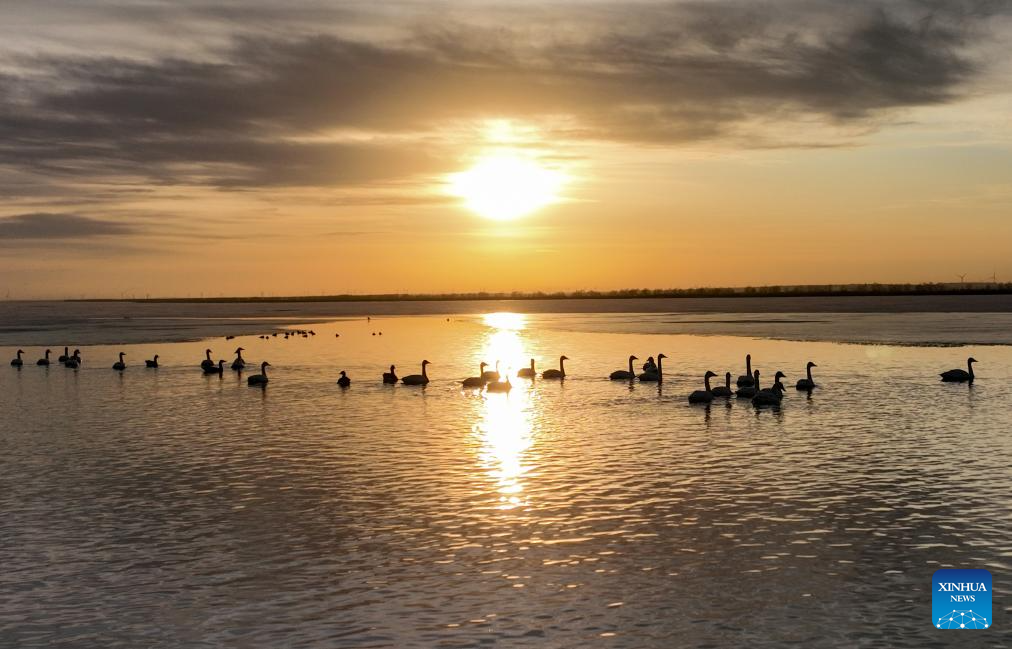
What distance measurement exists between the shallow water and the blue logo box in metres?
0.17

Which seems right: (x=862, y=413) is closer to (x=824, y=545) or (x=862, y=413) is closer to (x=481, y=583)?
(x=824, y=545)

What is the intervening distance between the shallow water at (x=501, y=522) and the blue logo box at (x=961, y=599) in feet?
0.57

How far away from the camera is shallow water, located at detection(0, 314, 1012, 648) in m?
11.1

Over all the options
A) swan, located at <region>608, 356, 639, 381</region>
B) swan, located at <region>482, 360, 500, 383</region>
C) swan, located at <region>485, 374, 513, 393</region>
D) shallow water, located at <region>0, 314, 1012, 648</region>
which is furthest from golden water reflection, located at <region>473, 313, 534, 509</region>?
swan, located at <region>608, 356, 639, 381</region>

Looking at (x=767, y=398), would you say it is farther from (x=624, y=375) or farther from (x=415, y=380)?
(x=415, y=380)

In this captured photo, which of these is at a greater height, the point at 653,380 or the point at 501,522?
the point at 653,380

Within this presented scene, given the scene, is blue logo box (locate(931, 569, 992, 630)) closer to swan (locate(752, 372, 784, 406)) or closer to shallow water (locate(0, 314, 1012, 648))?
shallow water (locate(0, 314, 1012, 648))

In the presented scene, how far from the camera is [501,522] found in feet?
50.4

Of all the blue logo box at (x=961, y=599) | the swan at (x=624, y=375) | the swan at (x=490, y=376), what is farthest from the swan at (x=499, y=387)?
the blue logo box at (x=961, y=599)

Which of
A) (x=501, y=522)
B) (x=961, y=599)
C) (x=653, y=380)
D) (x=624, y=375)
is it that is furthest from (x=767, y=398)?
(x=961, y=599)

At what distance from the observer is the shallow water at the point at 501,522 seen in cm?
1109

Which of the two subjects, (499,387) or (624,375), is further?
(624,375)

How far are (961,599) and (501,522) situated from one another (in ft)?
22.7

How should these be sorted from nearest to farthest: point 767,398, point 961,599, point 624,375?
point 961,599 → point 767,398 → point 624,375
